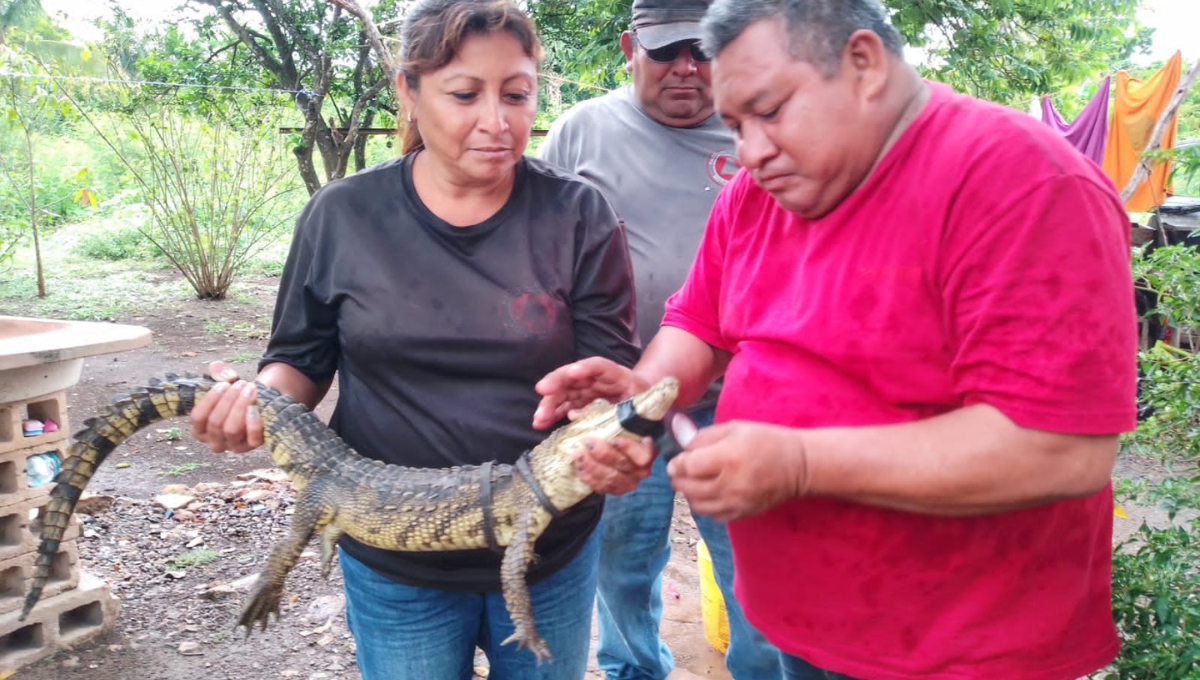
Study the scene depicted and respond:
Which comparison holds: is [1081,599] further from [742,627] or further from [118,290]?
[118,290]

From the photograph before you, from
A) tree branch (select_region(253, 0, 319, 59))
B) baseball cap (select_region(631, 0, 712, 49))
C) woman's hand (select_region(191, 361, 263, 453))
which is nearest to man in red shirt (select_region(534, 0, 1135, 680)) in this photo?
woman's hand (select_region(191, 361, 263, 453))

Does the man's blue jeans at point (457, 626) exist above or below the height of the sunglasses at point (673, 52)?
below

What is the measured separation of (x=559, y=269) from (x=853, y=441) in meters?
1.00

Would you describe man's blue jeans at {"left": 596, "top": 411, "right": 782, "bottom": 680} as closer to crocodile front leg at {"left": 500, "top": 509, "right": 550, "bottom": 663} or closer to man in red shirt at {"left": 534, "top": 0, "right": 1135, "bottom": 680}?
crocodile front leg at {"left": 500, "top": 509, "right": 550, "bottom": 663}

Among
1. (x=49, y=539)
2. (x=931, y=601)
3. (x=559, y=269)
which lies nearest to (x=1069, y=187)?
(x=931, y=601)

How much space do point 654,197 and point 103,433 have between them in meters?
2.14

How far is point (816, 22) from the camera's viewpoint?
1.59m

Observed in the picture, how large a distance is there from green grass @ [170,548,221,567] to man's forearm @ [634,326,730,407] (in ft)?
12.8

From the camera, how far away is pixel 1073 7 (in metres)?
8.73

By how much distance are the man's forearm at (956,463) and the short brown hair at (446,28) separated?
1351 mm

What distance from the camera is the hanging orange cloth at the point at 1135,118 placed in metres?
9.48

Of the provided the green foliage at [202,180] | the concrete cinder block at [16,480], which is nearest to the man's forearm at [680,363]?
the concrete cinder block at [16,480]

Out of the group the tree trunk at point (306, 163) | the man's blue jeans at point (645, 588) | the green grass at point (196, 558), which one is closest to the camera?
the man's blue jeans at point (645, 588)

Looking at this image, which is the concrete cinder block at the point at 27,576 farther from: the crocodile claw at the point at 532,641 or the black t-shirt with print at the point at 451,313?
the crocodile claw at the point at 532,641
